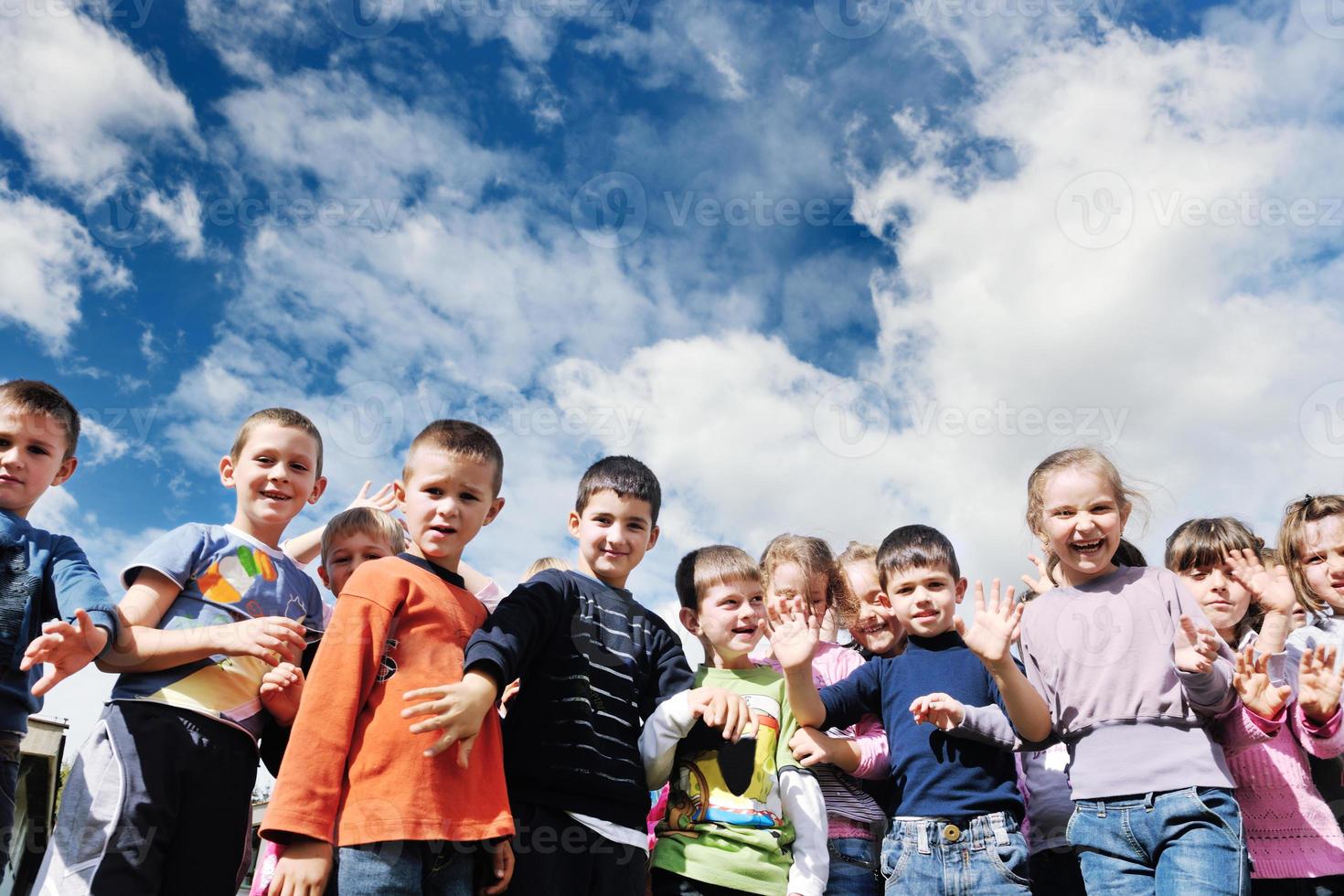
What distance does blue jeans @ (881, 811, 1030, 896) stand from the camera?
3.69 meters

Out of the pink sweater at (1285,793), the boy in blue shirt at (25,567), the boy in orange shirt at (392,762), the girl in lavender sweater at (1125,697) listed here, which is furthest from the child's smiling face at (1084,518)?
the boy in blue shirt at (25,567)

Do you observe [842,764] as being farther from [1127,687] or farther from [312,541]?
[312,541]

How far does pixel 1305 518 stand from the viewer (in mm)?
5121

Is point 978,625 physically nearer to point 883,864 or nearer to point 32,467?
point 883,864

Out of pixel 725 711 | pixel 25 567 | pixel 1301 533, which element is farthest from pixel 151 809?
pixel 1301 533

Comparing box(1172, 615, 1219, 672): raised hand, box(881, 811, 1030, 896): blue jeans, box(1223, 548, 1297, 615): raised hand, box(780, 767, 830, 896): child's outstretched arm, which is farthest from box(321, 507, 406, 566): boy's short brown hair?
box(1223, 548, 1297, 615): raised hand

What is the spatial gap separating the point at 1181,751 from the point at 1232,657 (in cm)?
53

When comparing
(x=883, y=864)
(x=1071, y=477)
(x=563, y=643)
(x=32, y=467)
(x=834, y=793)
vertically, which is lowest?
(x=883, y=864)

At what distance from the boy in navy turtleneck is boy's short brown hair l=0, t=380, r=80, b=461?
3.52m

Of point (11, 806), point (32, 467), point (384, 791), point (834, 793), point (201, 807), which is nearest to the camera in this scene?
point (384, 791)

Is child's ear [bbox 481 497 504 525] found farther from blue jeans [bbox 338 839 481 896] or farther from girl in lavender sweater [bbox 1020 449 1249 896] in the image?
girl in lavender sweater [bbox 1020 449 1249 896]

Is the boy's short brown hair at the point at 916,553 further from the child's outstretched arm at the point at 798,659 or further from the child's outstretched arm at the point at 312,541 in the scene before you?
the child's outstretched arm at the point at 312,541

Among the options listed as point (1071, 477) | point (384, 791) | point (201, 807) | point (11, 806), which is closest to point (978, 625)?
point (1071, 477)

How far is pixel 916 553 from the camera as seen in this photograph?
14.6 ft
